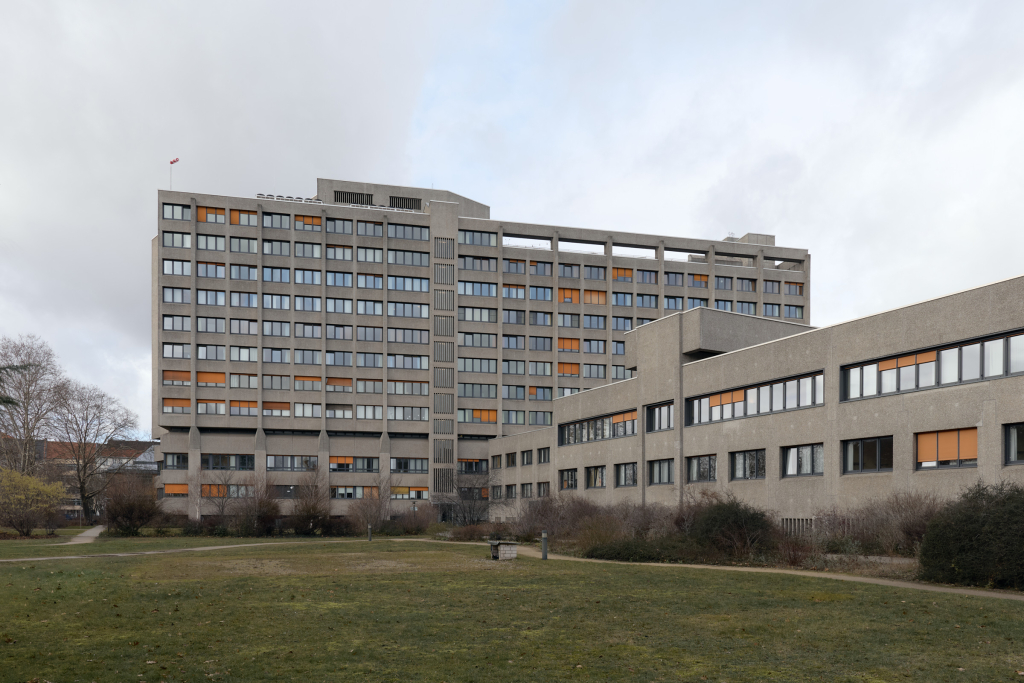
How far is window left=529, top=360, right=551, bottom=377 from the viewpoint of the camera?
96750 mm

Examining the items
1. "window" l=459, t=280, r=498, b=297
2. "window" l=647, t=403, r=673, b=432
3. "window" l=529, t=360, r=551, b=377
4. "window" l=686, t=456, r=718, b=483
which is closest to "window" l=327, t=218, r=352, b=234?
"window" l=459, t=280, r=498, b=297

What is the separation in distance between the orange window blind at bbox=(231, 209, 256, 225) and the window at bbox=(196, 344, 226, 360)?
48.4 feet

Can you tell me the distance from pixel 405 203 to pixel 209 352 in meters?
31.1

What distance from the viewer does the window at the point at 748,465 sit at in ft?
142

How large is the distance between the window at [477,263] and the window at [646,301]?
19.1 meters

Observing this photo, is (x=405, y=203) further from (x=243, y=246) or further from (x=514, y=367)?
(x=514, y=367)

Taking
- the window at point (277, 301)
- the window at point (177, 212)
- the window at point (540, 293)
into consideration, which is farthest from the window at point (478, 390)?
the window at point (177, 212)

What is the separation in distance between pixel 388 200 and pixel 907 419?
255 ft

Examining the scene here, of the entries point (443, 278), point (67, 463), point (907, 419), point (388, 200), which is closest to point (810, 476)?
point (907, 419)

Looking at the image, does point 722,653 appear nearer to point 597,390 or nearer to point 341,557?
point 341,557

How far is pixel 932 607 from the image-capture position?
A: 1617 centimetres

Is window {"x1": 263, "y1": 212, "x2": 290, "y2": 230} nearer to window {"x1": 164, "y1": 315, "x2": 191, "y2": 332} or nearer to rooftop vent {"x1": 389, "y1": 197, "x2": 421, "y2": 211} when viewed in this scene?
window {"x1": 164, "y1": 315, "x2": 191, "y2": 332}

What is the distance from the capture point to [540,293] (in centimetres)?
9738

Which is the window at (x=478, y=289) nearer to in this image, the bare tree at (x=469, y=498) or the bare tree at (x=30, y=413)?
the bare tree at (x=469, y=498)
